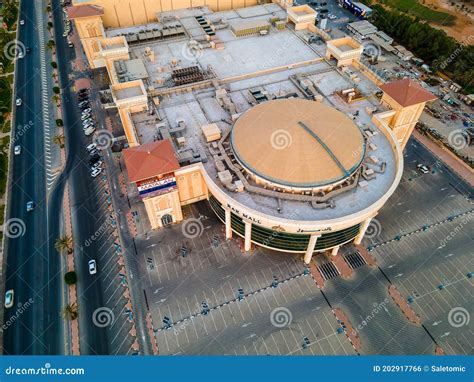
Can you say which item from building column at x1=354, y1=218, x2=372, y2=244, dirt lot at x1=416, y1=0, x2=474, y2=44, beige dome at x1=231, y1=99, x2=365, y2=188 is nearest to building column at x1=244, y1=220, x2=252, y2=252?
beige dome at x1=231, y1=99, x2=365, y2=188

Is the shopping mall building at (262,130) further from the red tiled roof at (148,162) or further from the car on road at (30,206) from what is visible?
the car on road at (30,206)

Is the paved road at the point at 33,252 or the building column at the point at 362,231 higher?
the building column at the point at 362,231

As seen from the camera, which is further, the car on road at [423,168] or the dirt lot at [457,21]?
the dirt lot at [457,21]

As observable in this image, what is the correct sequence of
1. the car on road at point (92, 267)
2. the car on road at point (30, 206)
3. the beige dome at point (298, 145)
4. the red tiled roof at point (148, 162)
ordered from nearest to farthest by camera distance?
1. the red tiled roof at point (148, 162)
2. the beige dome at point (298, 145)
3. the car on road at point (92, 267)
4. the car on road at point (30, 206)

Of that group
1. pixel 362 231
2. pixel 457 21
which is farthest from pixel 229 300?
pixel 457 21

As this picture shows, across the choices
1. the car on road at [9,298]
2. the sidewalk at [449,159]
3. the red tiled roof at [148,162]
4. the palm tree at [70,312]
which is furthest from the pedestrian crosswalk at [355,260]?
the car on road at [9,298]

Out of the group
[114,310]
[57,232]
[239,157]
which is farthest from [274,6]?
[114,310]

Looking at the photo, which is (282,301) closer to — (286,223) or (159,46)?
(286,223)

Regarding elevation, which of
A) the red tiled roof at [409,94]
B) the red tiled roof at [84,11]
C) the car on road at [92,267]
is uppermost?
the red tiled roof at [84,11]
